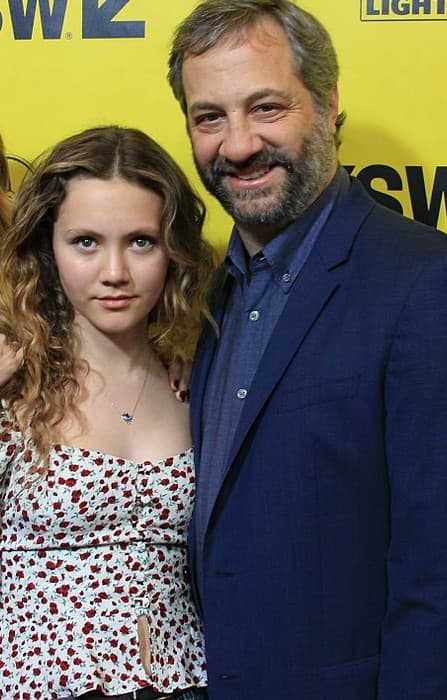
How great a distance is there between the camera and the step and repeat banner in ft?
6.31

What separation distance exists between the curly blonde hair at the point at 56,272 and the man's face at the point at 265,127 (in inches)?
4.0

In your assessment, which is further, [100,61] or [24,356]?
[100,61]

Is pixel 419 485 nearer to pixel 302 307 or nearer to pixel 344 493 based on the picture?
pixel 344 493

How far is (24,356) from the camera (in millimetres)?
1522

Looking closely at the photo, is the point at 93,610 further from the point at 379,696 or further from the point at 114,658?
the point at 379,696

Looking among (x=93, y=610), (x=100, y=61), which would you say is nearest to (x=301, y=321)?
(x=93, y=610)

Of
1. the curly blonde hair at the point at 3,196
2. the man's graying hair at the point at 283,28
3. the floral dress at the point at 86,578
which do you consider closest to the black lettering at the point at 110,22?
the curly blonde hair at the point at 3,196

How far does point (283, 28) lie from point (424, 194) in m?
0.57

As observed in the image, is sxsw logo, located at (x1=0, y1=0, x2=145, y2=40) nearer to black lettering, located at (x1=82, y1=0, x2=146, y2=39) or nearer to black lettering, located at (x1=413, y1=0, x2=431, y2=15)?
black lettering, located at (x1=82, y1=0, x2=146, y2=39)

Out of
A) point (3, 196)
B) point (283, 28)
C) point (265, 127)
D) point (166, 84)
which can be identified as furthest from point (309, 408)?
point (166, 84)

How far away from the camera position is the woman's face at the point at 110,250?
1.45 meters

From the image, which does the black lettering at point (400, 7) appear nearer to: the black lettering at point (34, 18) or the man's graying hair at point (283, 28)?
the man's graying hair at point (283, 28)

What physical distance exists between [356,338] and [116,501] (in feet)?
1.33

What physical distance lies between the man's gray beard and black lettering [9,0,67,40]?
2.07 feet
